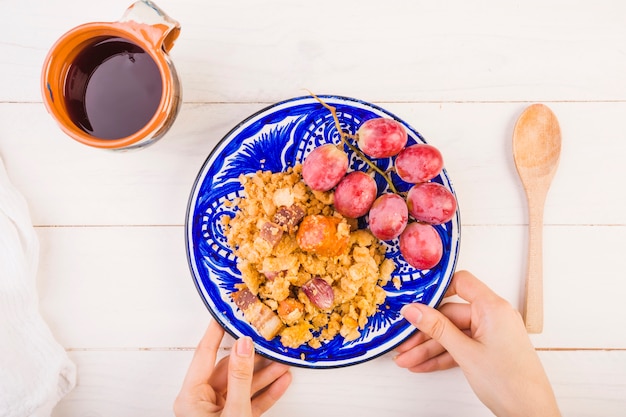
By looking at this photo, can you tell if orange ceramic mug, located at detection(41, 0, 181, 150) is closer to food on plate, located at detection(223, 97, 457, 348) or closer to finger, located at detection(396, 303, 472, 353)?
food on plate, located at detection(223, 97, 457, 348)

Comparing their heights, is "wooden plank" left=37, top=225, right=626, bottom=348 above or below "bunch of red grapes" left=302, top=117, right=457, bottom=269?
below

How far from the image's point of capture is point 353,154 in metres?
0.77

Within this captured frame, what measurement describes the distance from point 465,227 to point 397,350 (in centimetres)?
27

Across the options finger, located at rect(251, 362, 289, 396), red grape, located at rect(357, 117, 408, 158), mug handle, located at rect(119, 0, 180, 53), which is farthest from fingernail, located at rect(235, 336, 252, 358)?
mug handle, located at rect(119, 0, 180, 53)

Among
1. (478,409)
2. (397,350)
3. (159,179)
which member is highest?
(159,179)

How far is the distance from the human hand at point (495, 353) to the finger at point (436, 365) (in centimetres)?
9

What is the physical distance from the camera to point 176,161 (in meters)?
0.84

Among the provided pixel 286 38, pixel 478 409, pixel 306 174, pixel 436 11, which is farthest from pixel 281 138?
pixel 478 409

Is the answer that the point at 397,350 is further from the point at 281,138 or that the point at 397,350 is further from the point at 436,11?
the point at 436,11

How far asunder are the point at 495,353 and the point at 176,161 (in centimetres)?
65

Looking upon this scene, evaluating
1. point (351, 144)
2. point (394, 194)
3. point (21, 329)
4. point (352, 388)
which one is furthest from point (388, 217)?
point (21, 329)

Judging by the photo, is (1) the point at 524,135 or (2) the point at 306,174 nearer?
(2) the point at 306,174

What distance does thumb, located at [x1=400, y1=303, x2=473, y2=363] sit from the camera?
743mm

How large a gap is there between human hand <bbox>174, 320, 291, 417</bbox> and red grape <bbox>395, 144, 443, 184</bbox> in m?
0.38
